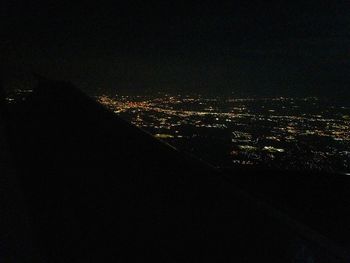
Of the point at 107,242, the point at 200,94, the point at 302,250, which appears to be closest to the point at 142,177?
the point at 107,242

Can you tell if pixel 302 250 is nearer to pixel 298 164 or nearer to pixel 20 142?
pixel 20 142

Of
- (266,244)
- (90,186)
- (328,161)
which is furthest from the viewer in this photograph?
(328,161)

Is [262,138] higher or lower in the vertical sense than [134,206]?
lower

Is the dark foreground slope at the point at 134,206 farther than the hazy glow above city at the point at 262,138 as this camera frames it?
No

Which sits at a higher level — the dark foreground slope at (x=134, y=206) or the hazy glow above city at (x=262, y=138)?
the dark foreground slope at (x=134, y=206)

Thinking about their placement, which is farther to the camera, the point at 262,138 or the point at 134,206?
the point at 262,138

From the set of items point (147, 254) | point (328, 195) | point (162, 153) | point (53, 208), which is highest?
point (162, 153)

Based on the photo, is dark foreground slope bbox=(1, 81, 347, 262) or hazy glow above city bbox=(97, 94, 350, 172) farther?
hazy glow above city bbox=(97, 94, 350, 172)

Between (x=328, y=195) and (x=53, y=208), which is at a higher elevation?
(x=53, y=208)
